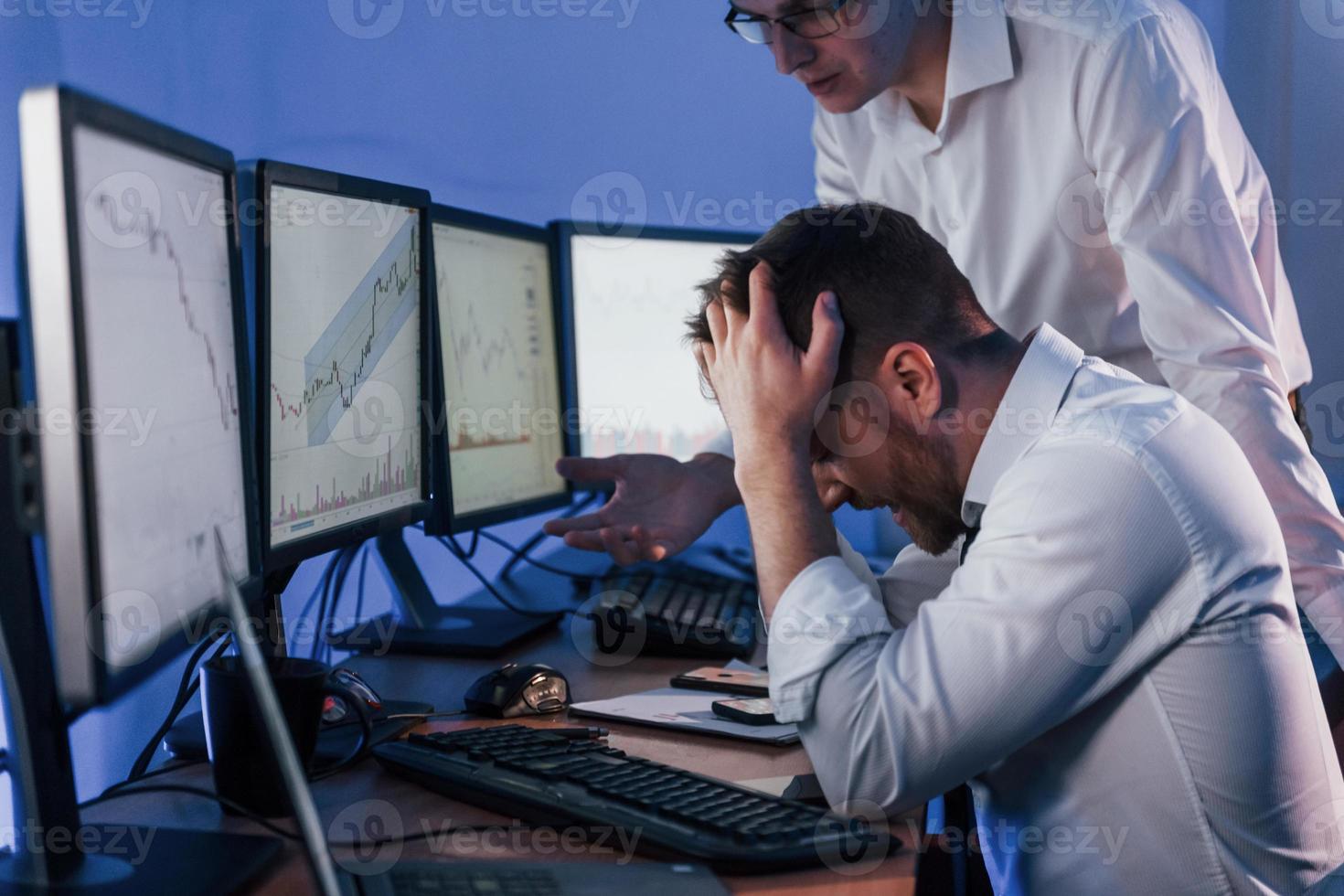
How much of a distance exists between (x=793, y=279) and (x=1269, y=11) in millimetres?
1856

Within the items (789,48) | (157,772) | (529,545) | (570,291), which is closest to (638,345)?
(570,291)

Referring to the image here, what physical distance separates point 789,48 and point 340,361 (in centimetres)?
75

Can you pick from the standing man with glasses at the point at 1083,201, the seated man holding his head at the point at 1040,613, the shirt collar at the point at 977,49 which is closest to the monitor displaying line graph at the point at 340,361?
the standing man with glasses at the point at 1083,201

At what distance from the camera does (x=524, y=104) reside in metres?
2.19

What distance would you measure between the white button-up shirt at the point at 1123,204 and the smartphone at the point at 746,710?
69 centimetres

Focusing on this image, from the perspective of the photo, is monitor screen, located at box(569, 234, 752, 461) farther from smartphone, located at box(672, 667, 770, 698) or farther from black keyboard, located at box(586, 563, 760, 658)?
smartphone, located at box(672, 667, 770, 698)

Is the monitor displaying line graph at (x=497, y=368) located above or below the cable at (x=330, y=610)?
above

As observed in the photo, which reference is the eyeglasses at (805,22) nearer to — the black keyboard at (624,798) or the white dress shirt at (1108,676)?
the white dress shirt at (1108,676)

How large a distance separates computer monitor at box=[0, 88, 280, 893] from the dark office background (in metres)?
0.37

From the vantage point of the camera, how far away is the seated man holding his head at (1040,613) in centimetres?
94

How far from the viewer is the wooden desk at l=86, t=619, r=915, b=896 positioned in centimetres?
81

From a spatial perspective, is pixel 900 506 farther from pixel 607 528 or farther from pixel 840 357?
pixel 607 528

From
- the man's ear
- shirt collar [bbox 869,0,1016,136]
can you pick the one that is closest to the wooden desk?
the man's ear

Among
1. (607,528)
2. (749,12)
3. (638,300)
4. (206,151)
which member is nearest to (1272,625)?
(607,528)
